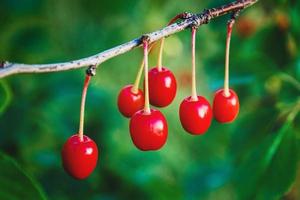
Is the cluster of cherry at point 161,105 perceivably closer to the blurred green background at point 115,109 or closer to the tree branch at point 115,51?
the tree branch at point 115,51

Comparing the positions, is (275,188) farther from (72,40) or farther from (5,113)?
(72,40)

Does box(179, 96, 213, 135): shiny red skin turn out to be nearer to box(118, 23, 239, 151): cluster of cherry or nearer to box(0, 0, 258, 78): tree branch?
box(118, 23, 239, 151): cluster of cherry

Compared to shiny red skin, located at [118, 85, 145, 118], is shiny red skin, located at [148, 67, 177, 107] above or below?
above

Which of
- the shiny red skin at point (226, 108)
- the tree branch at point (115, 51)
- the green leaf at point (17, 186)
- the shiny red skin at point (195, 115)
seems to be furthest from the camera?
the shiny red skin at point (226, 108)

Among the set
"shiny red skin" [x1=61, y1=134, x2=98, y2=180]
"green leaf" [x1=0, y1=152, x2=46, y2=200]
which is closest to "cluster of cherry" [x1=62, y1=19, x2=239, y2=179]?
"shiny red skin" [x1=61, y1=134, x2=98, y2=180]

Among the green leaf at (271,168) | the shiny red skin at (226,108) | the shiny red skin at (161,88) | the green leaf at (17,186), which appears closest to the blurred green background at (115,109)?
the green leaf at (271,168)

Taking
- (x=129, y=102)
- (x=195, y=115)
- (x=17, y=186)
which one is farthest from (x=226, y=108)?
(x=17, y=186)
